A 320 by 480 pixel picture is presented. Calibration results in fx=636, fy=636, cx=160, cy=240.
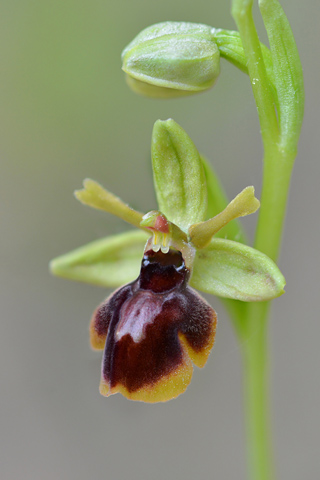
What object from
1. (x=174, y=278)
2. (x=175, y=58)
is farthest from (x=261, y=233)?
(x=175, y=58)

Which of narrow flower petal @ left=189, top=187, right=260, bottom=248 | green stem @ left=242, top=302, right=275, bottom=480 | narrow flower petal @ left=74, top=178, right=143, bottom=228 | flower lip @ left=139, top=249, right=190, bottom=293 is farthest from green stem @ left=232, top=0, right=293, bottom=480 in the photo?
narrow flower petal @ left=74, top=178, right=143, bottom=228

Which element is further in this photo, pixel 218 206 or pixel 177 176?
pixel 218 206

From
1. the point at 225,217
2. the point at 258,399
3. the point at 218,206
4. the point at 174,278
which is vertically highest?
the point at 218,206

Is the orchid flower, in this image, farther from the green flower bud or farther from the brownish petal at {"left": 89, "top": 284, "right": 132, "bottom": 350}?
the green flower bud

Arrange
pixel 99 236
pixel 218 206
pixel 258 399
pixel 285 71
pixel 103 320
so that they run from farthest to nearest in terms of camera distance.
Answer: pixel 99 236, pixel 258 399, pixel 218 206, pixel 103 320, pixel 285 71

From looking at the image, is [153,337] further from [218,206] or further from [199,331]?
[218,206]

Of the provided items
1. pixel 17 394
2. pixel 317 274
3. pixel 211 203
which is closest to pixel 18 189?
pixel 17 394
